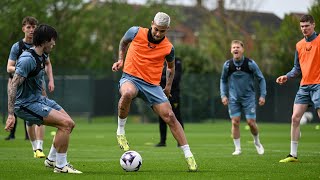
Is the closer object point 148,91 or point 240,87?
point 148,91

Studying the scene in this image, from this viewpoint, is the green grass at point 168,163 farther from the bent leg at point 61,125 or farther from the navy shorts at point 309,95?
the navy shorts at point 309,95

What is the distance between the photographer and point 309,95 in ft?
46.4

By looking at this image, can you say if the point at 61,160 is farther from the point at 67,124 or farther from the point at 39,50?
the point at 39,50

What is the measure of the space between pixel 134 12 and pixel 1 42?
17425mm

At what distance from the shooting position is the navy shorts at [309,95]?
13.9 metres

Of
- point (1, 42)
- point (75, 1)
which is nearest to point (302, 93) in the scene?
point (1, 42)

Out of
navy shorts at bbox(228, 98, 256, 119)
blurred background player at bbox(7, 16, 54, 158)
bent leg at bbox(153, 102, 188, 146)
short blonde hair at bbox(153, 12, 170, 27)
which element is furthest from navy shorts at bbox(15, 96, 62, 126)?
navy shorts at bbox(228, 98, 256, 119)

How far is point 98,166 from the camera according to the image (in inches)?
510

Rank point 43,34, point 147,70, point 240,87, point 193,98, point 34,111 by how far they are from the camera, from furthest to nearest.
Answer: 1. point 193,98
2. point 240,87
3. point 147,70
4. point 34,111
5. point 43,34

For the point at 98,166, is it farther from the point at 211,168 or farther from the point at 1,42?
the point at 1,42

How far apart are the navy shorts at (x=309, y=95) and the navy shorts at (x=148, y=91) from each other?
2.95 metres

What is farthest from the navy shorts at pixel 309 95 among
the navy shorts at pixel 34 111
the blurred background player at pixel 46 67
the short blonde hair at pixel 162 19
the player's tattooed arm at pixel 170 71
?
the navy shorts at pixel 34 111

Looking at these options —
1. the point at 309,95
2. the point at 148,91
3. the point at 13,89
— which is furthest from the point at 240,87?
the point at 13,89

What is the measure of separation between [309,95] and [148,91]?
3337 mm
